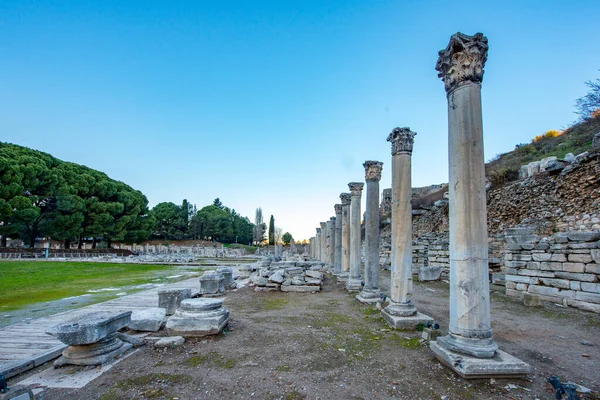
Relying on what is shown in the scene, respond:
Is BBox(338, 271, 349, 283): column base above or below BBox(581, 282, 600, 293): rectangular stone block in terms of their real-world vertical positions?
below

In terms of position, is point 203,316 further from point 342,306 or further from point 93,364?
point 342,306

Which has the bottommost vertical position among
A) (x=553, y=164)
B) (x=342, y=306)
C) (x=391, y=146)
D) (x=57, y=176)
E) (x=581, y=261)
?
(x=342, y=306)

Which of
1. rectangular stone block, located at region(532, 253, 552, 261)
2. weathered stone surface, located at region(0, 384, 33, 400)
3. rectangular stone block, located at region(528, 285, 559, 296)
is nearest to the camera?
weathered stone surface, located at region(0, 384, 33, 400)

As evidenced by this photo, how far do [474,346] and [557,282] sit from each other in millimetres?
6276

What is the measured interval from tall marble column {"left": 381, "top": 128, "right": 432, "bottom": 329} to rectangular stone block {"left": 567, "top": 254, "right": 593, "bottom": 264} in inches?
181

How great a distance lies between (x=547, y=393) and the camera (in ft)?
11.1

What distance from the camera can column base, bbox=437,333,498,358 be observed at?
150 inches

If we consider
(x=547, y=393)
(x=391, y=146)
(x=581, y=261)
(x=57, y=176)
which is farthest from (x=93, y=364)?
(x=57, y=176)

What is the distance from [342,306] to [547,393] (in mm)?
5300

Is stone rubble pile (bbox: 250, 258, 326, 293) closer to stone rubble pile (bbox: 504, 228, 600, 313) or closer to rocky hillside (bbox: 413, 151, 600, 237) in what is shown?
stone rubble pile (bbox: 504, 228, 600, 313)

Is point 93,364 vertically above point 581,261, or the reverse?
point 581,261

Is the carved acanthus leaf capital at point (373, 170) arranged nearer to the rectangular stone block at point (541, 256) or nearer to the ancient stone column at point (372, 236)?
the ancient stone column at point (372, 236)

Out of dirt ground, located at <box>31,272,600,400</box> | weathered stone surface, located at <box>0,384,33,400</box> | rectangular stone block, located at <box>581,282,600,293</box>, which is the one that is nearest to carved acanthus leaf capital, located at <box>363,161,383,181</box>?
dirt ground, located at <box>31,272,600,400</box>

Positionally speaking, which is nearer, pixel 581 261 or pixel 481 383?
pixel 481 383
